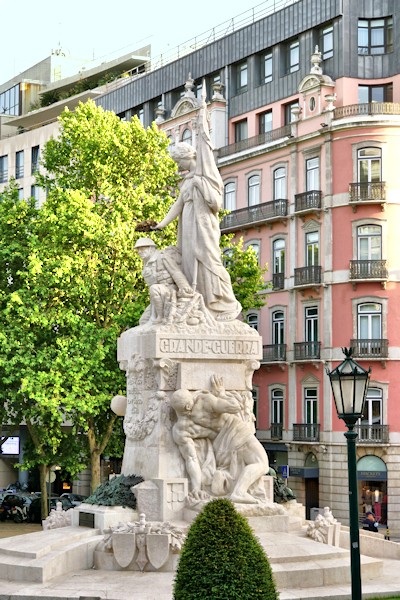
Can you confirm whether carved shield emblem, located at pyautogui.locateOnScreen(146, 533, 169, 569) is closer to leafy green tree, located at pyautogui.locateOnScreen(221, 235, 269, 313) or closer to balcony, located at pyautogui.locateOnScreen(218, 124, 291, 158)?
leafy green tree, located at pyautogui.locateOnScreen(221, 235, 269, 313)

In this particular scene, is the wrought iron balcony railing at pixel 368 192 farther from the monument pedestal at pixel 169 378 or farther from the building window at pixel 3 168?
the building window at pixel 3 168

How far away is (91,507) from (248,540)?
793 cm

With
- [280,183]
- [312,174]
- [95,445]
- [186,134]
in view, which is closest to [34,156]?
[186,134]

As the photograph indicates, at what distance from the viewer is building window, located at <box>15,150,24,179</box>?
3194 inches

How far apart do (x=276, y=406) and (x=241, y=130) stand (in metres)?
13.4

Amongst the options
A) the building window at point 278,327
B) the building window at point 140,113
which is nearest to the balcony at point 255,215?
the building window at point 278,327

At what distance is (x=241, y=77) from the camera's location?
5981cm

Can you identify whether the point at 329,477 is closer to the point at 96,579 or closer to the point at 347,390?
the point at 96,579

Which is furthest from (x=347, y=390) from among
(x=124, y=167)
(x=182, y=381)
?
(x=124, y=167)

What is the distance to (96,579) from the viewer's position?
19938mm

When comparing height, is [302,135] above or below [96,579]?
above

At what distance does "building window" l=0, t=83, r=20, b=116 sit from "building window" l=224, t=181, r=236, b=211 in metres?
30.8

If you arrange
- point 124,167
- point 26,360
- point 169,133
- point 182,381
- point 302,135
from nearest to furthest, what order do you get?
point 182,381 → point 26,360 → point 124,167 → point 302,135 → point 169,133

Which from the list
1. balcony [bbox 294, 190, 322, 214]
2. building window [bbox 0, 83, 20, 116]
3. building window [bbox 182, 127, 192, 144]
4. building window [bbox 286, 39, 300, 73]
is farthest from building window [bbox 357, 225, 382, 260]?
building window [bbox 0, 83, 20, 116]
